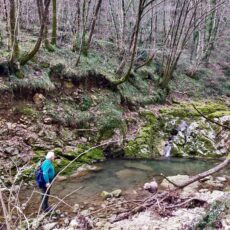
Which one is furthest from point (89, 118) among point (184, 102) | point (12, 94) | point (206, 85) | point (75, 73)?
point (206, 85)

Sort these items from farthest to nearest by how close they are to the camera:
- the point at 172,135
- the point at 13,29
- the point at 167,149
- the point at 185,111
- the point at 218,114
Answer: the point at 185,111, the point at 218,114, the point at 172,135, the point at 167,149, the point at 13,29

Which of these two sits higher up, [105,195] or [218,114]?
[218,114]

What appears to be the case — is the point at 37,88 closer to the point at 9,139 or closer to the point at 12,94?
the point at 12,94

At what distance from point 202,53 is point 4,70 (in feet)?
Answer: 51.9

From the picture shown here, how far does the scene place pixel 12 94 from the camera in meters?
10.5

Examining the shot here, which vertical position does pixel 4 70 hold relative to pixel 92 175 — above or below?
above

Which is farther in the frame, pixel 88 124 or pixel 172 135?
pixel 172 135

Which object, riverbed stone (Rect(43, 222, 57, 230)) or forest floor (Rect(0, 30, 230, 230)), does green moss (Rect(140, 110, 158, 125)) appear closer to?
forest floor (Rect(0, 30, 230, 230))

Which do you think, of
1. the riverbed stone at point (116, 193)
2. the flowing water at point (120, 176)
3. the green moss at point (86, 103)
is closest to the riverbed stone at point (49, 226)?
the flowing water at point (120, 176)

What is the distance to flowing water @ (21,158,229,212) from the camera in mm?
8008

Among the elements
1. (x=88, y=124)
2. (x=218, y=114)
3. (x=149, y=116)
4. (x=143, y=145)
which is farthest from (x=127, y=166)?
(x=218, y=114)

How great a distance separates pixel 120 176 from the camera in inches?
380

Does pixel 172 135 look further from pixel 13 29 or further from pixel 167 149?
pixel 13 29

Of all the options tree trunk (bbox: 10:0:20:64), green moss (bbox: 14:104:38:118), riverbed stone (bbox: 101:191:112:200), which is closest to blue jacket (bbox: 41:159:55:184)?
riverbed stone (bbox: 101:191:112:200)
